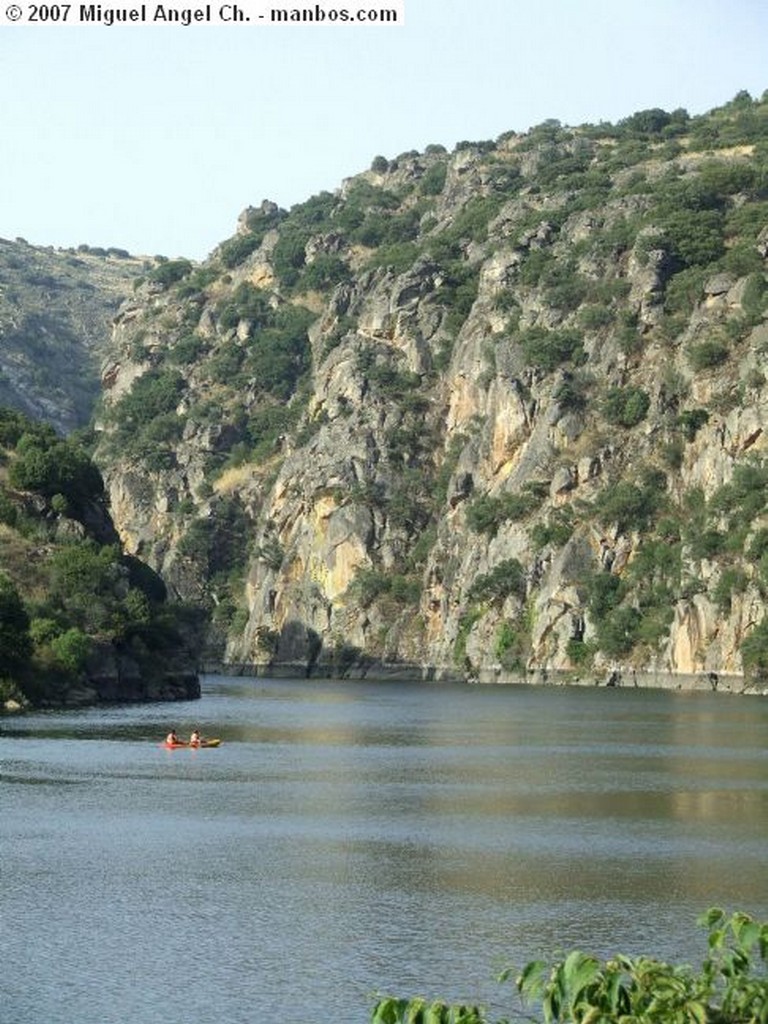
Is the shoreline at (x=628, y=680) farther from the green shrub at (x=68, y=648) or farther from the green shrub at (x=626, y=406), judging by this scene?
the green shrub at (x=68, y=648)

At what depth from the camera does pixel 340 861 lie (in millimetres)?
60125

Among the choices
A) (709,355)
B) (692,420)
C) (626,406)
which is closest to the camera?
(692,420)

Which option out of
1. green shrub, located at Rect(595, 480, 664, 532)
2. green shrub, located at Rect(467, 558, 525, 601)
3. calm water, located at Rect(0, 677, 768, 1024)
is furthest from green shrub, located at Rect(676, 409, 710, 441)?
calm water, located at Rect(0, 677, 768, 1024)

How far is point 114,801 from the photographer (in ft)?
242

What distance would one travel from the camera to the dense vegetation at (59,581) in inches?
4877

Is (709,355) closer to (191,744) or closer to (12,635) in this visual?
(12,635)

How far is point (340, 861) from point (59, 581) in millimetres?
79084

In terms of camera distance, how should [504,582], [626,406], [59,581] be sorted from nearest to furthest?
[59,581], [626,406], [504,582]

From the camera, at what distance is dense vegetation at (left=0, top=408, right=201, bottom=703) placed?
123875 mm

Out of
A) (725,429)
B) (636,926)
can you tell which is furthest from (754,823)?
(725,429)

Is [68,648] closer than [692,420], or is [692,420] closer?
[68,648]

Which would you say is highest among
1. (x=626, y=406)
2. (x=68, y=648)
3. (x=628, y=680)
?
(x=626, y=406)

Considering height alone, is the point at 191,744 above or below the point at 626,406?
below

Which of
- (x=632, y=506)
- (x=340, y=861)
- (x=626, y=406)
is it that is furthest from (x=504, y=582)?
(x=340, y=861)
